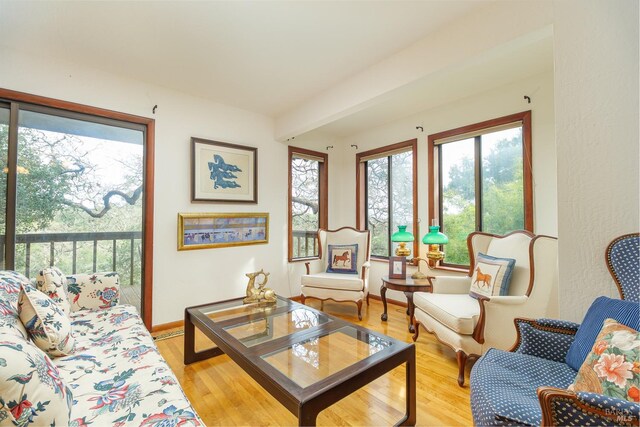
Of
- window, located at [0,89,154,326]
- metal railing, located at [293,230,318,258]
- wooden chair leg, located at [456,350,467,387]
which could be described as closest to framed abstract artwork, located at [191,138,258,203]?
window, located at [0,89,154,326]

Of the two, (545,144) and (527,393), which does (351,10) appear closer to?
(545,144)

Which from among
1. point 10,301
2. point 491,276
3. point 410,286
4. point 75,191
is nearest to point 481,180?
point 491,276

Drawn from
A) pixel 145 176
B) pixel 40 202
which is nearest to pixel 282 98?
pixel 145 176

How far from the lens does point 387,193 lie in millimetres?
4043

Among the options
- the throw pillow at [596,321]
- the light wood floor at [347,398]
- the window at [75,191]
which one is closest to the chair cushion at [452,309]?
the light wood floor at [347,398]

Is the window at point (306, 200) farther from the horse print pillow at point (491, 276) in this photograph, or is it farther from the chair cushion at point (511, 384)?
the chair cushion at point (511, 384)

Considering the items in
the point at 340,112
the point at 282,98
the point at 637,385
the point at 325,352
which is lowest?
the point at 325,352

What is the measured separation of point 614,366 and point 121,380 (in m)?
1.93

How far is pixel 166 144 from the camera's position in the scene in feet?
9.69

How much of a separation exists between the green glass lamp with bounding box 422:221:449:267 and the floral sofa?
239cm

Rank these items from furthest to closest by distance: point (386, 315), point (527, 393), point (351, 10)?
point (386, 315) → point (351, 10) → point (527, 393)

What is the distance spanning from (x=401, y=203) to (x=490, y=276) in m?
1.72

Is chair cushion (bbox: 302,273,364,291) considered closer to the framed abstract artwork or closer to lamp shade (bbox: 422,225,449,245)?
lamp shade (bbox: 422,225,449,245)

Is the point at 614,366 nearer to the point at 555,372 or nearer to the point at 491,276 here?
the point at 555,372
